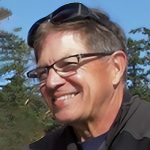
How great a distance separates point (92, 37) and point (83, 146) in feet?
1.62

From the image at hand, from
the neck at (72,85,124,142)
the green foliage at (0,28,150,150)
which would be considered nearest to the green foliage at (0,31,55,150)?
the green foliage at (0,28,150,150)

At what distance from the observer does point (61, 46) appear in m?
2.41

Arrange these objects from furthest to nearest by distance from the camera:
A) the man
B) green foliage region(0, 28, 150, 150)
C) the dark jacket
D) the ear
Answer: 1. green foliage region(0, 28, 150, 150)
2. the ear
3. the man
4. the dark jacket

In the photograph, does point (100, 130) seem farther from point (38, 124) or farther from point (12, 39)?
point (12, 39)

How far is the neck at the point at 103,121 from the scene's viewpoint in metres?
2.44

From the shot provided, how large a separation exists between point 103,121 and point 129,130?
0.56 feet

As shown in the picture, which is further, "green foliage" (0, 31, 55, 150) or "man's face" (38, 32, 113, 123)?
"green foliage" (0, 31, 55, 150)

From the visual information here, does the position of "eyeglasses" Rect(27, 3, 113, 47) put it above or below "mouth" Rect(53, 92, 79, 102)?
above

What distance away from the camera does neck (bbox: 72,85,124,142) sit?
244 centimetres

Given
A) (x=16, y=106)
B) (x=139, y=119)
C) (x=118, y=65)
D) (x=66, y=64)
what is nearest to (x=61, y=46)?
(x=66, y=64)

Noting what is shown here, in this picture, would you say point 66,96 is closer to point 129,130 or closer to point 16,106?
point 129,130

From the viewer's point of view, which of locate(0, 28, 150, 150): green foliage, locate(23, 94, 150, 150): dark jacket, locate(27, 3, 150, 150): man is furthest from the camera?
locate(0, 28, 150, 150): green foliage

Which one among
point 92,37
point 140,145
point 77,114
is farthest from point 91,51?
point 140,145

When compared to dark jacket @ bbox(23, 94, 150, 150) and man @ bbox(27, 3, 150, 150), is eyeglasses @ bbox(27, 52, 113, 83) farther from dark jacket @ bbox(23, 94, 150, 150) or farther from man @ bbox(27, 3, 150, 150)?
dark jacket @ bbox(23, 94, 150, 150)
